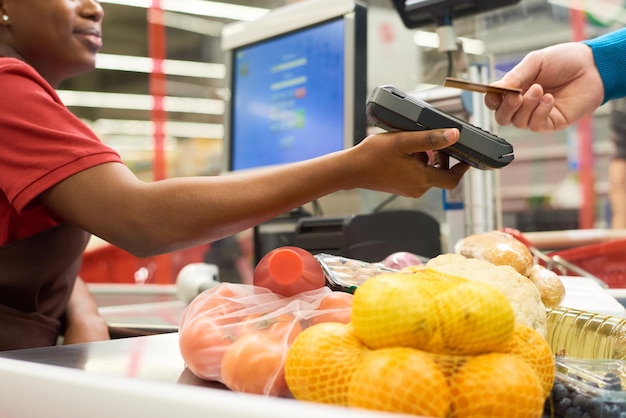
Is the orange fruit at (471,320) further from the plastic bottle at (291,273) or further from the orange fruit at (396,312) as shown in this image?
the plastic bottle at (291,273)

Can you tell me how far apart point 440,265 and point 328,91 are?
48.0 inches

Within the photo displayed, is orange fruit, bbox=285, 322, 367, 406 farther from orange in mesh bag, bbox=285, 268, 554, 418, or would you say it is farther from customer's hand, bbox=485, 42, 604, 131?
customer's hand, bbox=485, 42, 604, 131

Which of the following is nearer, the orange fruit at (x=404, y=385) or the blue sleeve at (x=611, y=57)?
the orange fruit at (x=404, y=385)

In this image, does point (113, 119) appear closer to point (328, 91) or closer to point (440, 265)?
point (328, 91)

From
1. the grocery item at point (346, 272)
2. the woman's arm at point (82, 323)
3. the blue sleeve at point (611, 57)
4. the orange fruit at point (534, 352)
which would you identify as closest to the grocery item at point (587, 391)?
the orange fruit at point (534, 352)

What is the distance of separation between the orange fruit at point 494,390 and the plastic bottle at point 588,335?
0.33 m

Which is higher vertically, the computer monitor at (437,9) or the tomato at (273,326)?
the computer monitor at (437,9)

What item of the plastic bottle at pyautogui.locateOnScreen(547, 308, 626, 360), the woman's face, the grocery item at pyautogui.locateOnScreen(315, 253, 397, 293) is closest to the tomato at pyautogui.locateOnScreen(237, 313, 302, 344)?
the grocery item at pyautogui.locateOnScreen(315, 253, 397, 293)

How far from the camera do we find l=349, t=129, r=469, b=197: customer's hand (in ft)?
2.52

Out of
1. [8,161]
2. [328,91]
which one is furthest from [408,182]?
[328,91]

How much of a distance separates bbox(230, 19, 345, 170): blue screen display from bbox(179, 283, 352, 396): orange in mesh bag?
112 cm

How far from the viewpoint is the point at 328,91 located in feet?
6.06

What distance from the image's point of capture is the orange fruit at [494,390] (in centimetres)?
43

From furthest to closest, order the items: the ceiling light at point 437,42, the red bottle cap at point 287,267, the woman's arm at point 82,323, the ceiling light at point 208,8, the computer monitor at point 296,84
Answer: the ceiling light at point 208,8, the ceiling light at point 437,42, the computer monitor at point 296,84, the woman's arm at point 82,323, the red bottle cap at point 287,267
